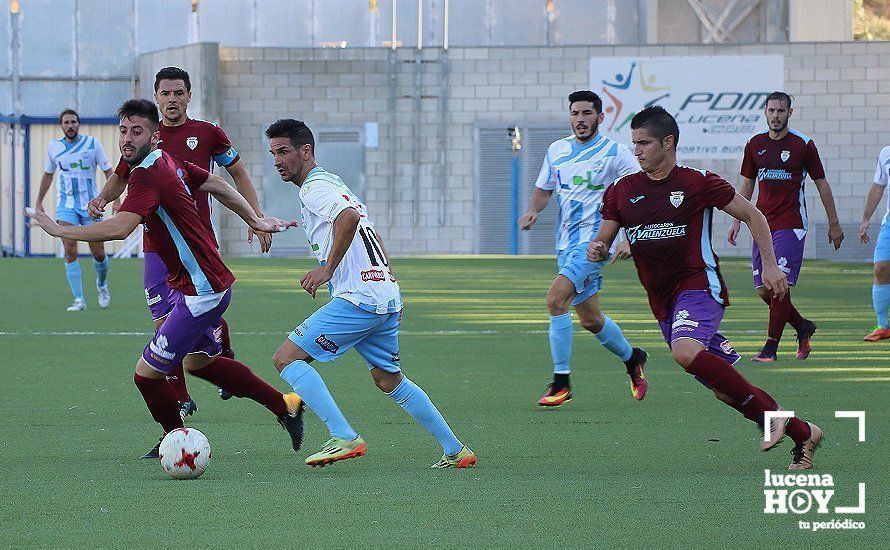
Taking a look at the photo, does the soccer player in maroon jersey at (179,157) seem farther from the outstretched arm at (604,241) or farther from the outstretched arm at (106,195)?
the outstretched arm at (604,241)

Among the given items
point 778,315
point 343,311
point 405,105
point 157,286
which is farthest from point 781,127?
point 405,105

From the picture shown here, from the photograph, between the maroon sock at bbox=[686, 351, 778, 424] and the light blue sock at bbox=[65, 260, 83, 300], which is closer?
the maroon sock at bbox=[686, 351, 778, 424]

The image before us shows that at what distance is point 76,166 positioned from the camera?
56.9ft

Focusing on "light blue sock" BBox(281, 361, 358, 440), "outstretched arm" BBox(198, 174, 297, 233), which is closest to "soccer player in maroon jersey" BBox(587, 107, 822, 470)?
"light blue sock" BBox(281, 361, 358, 440)

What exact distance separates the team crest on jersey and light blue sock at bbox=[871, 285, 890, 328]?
7.37 meters

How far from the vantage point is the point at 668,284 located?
7008 millimetres

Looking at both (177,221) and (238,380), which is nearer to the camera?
(177,221)

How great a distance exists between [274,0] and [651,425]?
1204 inches

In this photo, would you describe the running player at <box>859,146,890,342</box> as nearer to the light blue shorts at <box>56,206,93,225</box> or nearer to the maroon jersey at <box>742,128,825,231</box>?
the maroon jersey at <box>742,128,825,231</box>

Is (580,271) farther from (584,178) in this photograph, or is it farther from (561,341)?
(584,178)

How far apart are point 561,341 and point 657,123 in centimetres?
285

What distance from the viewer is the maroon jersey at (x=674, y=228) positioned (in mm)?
6879

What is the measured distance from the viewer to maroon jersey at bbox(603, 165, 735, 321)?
6.88 metres

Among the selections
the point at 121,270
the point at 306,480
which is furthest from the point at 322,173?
the point at 121,270
